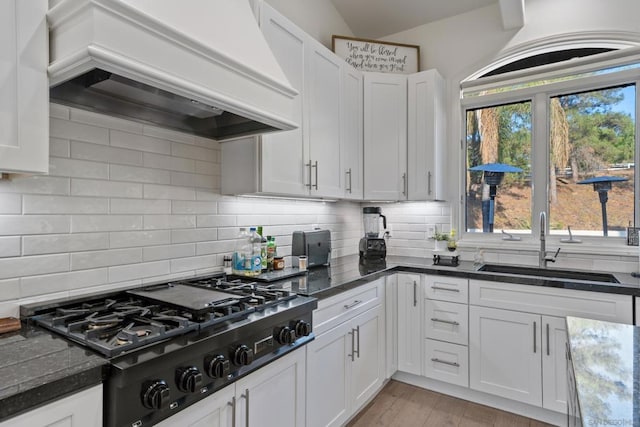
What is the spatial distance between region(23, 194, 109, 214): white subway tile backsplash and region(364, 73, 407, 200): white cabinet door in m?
1.99

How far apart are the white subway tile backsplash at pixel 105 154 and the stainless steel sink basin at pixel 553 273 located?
2.40 metres

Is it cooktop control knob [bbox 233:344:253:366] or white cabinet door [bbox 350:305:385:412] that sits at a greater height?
cooktop control knob [bbox 233:344:253:366]

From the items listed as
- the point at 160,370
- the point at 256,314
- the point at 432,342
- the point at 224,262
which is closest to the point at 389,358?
the point at 432,342

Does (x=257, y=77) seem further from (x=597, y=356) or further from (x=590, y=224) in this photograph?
(x=590, y=224)

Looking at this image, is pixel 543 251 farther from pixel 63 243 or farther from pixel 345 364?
pixel 63 243

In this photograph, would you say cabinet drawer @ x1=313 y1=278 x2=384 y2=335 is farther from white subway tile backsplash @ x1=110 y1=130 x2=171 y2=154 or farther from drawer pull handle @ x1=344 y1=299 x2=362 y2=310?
white subway tile backsplash @ x1=110 y1=130 x2=171 y2=154

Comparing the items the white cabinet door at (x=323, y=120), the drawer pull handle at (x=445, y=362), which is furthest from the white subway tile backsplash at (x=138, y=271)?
the drawer pull handle at (x=445, y=362)

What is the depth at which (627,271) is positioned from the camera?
2553 mm

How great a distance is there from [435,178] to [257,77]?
195 cm

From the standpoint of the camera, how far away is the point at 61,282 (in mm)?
1480

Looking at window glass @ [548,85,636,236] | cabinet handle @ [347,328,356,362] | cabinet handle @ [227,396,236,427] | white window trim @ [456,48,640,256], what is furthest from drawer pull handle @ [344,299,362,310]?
window glass @ [548,85,636,236]

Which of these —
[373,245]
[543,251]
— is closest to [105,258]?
[373,245]

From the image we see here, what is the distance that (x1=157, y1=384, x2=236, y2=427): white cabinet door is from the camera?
112cm

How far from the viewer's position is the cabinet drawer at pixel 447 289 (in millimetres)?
2553
